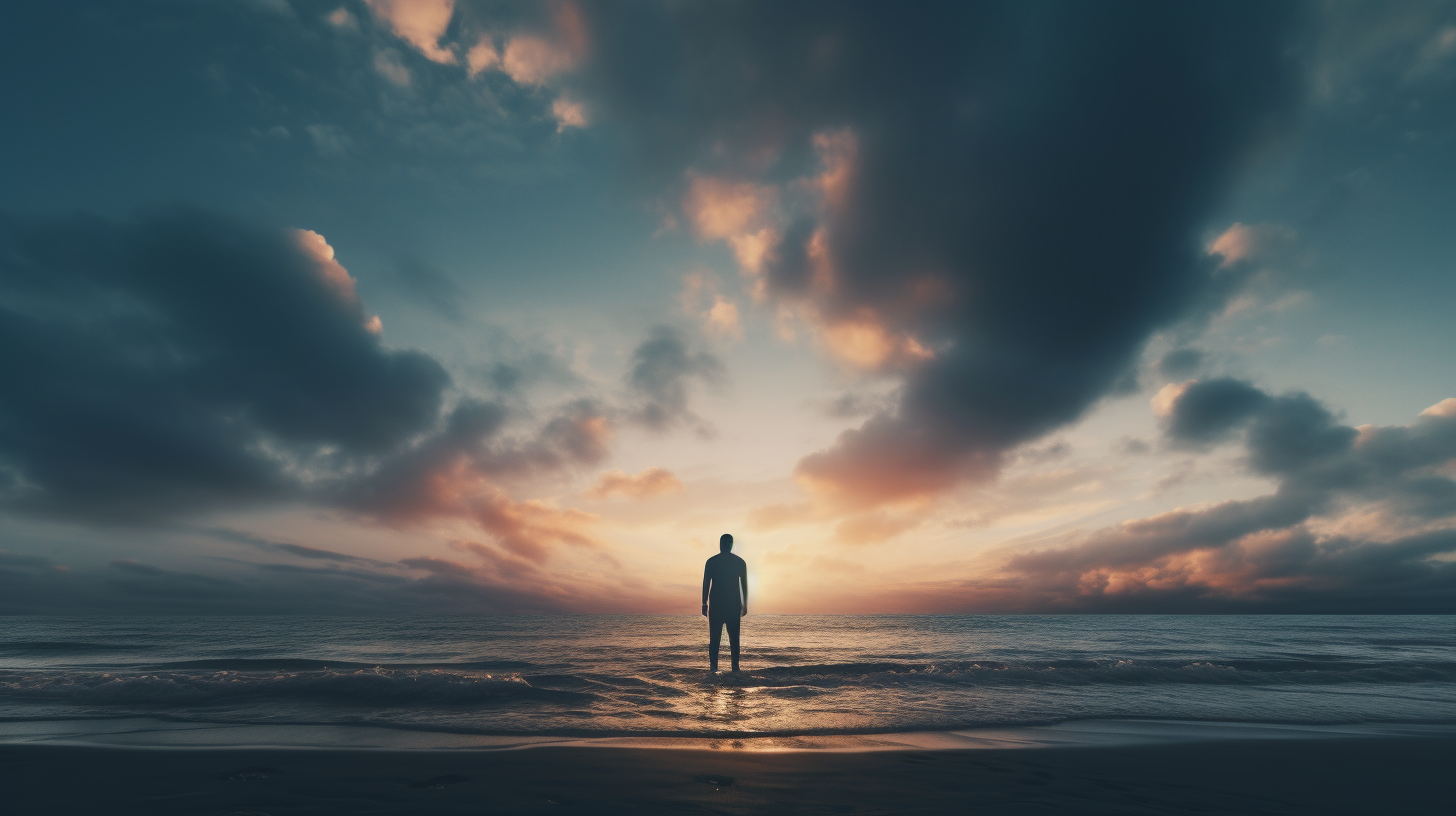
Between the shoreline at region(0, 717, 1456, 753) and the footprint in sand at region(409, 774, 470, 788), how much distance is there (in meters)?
1.31

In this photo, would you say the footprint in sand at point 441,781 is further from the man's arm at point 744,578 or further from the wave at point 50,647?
the wave at point 50,647

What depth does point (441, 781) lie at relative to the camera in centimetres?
511

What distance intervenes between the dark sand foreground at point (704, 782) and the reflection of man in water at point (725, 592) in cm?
615

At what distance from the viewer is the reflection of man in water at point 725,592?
1250 cm

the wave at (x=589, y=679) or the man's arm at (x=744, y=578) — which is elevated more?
the man's arm at (x=744, y=578)

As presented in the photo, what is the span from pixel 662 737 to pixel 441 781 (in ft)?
10.4

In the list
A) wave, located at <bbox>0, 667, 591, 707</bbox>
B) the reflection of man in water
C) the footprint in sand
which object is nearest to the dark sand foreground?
the footprint in sand

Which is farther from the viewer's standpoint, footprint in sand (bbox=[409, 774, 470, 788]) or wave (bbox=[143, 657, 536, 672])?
wave (bbox=[143, 657, 536, 672])

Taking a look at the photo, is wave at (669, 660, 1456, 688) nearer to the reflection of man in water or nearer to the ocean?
the ocean

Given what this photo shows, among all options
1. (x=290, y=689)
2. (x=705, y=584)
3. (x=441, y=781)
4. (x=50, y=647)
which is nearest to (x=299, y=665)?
(x=290, y=689)

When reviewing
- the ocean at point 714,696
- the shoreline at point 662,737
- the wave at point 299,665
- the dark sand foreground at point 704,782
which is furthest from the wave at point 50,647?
the dark sand foreground at point 704,782

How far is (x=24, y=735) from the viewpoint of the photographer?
756 cm

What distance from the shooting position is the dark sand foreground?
4621 mm

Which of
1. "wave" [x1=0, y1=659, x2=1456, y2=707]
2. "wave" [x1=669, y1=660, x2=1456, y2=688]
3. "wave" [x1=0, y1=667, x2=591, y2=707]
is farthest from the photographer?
"wave" [x1=669, y1=660, x2=1456, y2=688]
